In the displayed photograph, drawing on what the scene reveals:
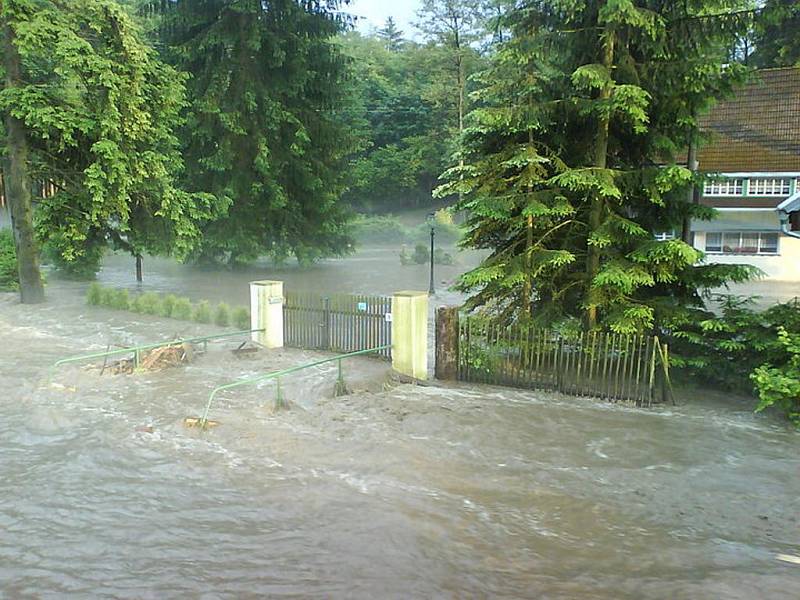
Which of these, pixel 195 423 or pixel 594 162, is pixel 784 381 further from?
pixel 195 423

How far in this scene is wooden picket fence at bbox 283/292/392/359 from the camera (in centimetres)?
1344

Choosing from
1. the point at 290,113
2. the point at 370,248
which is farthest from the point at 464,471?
the point at 370,248

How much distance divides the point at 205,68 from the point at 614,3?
19024 millimetres

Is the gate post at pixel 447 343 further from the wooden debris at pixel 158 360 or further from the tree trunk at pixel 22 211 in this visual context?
the tree trunk at pixel 22 211

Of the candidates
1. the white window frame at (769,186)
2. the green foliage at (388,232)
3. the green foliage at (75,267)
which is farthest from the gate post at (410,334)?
the green foliage at (388,232)

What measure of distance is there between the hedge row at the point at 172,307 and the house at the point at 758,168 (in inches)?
697

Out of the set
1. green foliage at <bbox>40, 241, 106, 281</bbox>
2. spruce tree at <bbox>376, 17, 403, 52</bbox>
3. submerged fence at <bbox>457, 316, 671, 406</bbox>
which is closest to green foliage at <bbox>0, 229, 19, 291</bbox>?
green foliage at <bbox>40, 241, 106, 281</bbox>

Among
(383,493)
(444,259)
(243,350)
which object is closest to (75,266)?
(243,350)

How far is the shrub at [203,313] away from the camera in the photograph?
17.9m

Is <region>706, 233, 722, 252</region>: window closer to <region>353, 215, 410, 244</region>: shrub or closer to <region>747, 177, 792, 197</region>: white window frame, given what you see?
<region>747, 177, 792, 197</region>: white window frame

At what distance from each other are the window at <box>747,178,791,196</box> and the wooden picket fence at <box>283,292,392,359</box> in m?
20.7

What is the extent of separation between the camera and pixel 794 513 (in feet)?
22.5

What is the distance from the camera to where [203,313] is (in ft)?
59.1

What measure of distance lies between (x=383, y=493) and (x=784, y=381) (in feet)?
19.9
